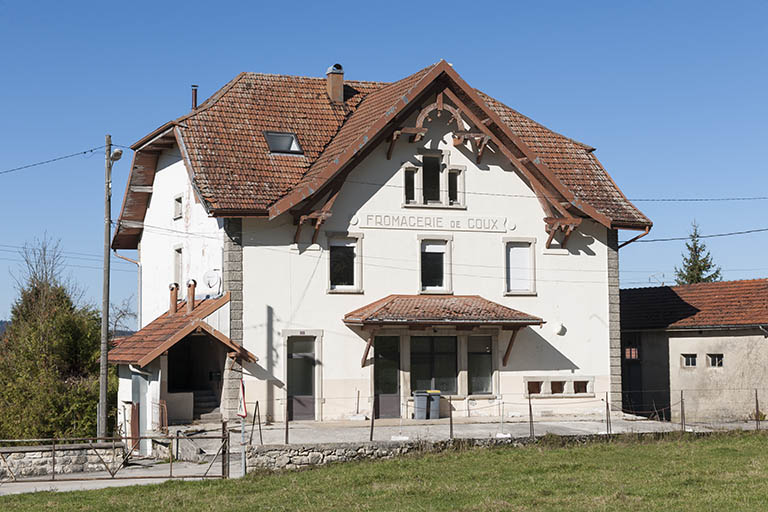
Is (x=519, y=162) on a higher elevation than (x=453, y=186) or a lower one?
higher

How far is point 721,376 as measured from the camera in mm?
30219

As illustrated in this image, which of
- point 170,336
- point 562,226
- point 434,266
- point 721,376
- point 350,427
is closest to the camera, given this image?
point 170,336

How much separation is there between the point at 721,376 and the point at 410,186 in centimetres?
1071

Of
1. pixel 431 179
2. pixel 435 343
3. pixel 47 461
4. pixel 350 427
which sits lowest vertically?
pixel 47 461

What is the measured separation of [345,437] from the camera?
75.7 ft

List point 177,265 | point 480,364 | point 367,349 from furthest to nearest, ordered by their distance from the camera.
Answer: point 177,265 < point 480,364 < point 367,349

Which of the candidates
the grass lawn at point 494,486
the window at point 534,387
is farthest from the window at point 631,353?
the grass lawn at point 494,486

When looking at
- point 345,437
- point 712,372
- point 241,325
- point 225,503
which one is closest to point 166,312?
point 241,325

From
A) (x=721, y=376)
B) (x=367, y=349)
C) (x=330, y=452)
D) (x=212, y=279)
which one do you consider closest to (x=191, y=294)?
(x=212, y=279)

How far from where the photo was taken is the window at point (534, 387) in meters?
28.5

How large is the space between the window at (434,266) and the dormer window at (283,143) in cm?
429

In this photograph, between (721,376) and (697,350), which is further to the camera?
(697,350)

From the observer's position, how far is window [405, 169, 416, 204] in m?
28.2

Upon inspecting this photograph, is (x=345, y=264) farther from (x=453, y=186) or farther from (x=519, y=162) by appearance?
(x=519, y=162)
